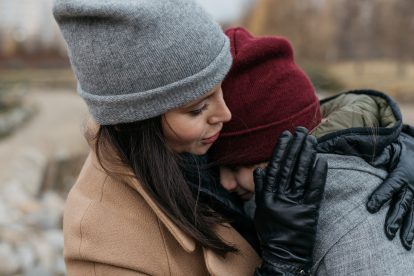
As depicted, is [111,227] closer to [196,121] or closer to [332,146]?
[196,121]

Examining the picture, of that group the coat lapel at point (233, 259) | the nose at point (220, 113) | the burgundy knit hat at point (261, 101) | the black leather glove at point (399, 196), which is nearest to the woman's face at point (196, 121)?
the nose at point (220, 113)

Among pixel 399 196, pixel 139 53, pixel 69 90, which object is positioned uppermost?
pixel 139 53

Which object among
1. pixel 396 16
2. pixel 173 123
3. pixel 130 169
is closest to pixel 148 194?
pixel 130 169

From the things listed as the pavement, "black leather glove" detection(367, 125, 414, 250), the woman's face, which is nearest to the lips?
the woman's face

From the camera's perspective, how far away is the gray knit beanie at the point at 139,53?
1.36 m

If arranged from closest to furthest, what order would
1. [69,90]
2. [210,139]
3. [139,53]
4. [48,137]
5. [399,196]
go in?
[139,53]
[399,196]
[210,139]
[48,137]
[69,90]

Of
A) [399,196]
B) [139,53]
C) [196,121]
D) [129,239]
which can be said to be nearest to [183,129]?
[196,121]

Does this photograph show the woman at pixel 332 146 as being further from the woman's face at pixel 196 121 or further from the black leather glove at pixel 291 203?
the woman's face at pixel 196 121

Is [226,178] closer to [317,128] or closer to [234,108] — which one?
[234,108]

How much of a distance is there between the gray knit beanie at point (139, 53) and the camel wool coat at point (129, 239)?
0.73 feet

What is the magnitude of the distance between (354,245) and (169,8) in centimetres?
77

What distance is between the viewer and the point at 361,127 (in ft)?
4.95

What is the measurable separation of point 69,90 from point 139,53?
21.6 meters

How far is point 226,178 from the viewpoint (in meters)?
1.74
